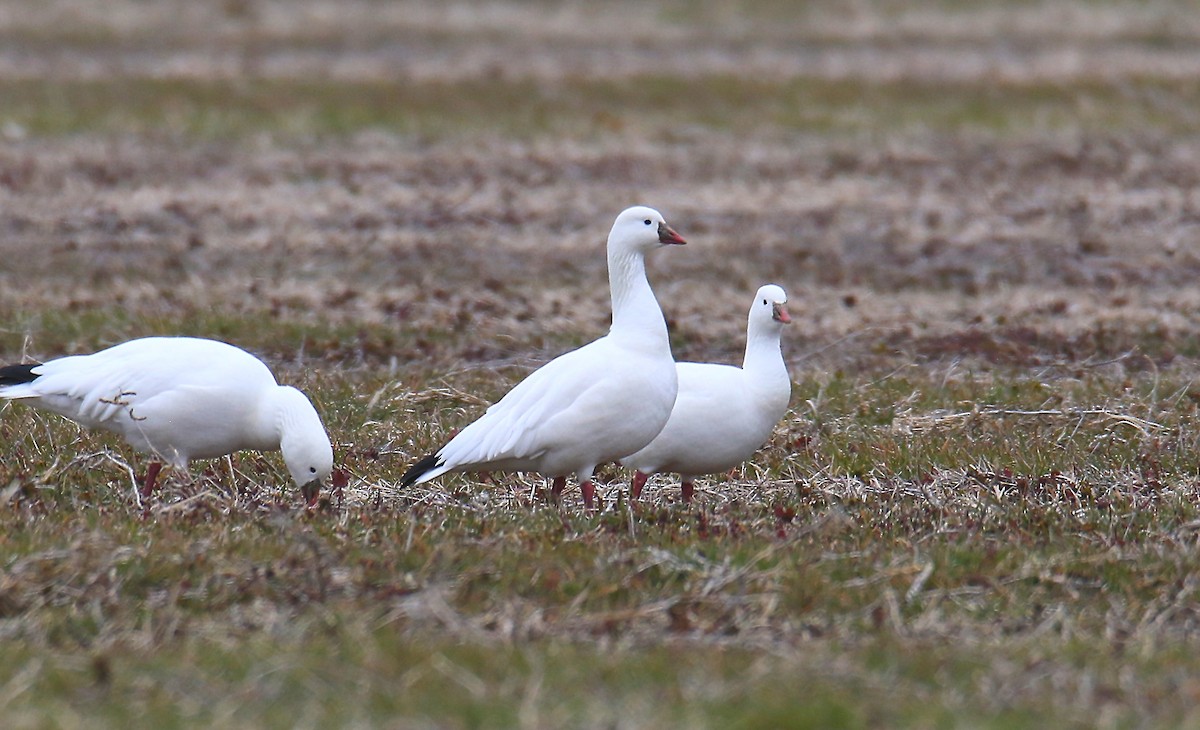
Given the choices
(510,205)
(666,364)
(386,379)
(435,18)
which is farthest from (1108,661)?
(435,18)

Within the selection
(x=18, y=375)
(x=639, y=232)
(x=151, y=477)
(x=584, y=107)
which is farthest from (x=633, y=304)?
(x=584, y=107)

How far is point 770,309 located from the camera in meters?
7.85

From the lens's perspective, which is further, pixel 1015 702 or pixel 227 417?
pixel 227 417

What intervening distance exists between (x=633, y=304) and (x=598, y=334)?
3.82m

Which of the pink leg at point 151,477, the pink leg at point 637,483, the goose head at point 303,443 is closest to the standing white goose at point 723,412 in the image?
the pink leg at point 637,483

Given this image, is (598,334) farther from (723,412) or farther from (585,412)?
(585,412)

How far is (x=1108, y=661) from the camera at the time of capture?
201 inches

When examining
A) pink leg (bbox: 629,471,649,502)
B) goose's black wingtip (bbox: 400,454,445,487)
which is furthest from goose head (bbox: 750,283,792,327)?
goose's black wingtip (bbox: 400,454,445,487)

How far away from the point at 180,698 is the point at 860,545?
2886mm

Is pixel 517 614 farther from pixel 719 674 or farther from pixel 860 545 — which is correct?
pixel 860 545

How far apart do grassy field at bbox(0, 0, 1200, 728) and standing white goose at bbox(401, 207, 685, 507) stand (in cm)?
28

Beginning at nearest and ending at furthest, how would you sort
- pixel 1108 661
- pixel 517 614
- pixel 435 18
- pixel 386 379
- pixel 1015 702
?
pixel 1015 702
pixel 1108 661
pixel 517 614
pixel 386 379
pixel 435 18

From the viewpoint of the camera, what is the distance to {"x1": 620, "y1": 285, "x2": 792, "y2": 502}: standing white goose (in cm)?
738

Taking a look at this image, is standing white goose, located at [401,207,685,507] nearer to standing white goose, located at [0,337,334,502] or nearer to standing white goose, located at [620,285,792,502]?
standing white goose, located at [620,285,792,502]
